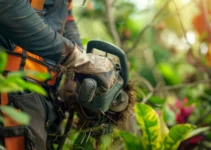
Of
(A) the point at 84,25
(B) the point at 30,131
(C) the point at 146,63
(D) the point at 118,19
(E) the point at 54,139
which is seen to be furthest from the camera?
(C) the point at 146,63

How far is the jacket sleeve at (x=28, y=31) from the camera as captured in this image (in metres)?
1.99

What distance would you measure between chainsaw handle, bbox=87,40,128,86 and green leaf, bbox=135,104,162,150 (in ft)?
0.93

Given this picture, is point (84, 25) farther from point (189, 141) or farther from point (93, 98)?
point (93, 98)

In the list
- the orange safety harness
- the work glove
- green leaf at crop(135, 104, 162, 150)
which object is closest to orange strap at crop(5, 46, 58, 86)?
the orange safety harness

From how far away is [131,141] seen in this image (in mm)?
2869

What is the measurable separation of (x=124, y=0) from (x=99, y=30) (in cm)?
82

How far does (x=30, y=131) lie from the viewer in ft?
7.22

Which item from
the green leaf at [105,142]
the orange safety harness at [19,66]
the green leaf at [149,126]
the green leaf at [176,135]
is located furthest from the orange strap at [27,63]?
the green leaf at [176,135]

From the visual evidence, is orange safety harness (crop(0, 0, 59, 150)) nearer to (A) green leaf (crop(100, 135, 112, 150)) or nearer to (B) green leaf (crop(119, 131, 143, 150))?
(A) green leaf (crop(100, 135, 112, 150))

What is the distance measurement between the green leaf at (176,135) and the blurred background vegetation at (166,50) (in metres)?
0.35

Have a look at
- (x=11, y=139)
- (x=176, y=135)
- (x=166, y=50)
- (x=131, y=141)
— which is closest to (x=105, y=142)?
(x=131, y=141)

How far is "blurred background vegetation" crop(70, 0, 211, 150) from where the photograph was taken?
354cm

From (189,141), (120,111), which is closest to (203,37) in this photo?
(189,141)

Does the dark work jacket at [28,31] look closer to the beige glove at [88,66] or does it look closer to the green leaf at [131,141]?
the beige glove at [88,66]
